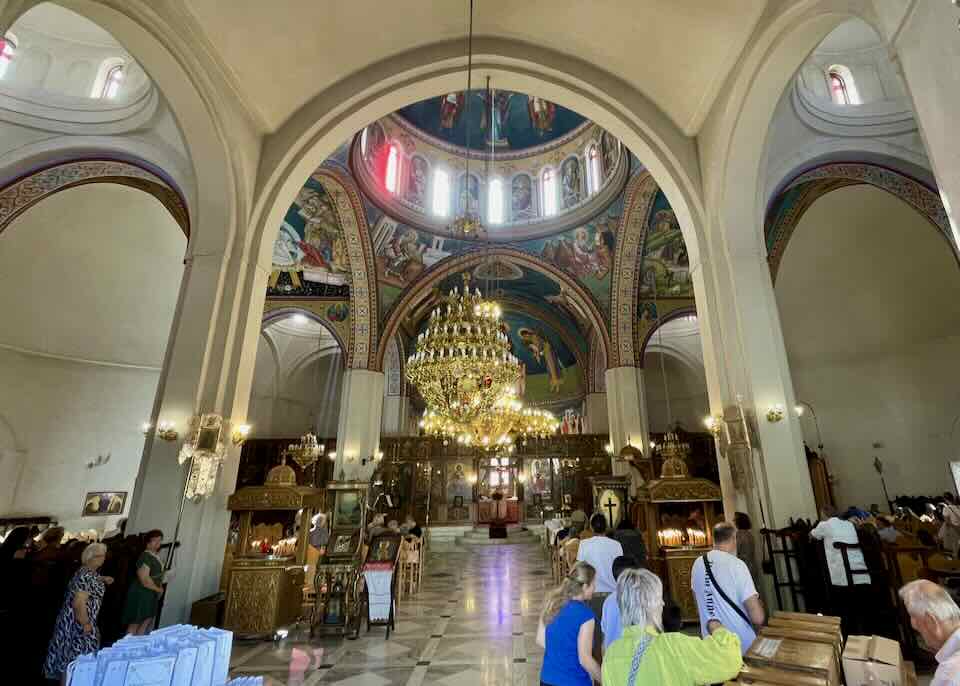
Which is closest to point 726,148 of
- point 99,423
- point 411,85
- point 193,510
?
point 411,85

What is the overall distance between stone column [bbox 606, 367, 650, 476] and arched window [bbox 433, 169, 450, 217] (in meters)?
7.20

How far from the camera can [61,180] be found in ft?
26.2

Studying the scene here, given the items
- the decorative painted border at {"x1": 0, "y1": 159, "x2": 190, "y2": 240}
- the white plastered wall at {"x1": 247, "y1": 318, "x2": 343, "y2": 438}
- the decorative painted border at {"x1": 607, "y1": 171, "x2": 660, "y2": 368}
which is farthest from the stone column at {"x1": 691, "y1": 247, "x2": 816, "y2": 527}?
the white plastered wall at {"x1": 247, "y1": 318, "x2": 343, "y2": 438}

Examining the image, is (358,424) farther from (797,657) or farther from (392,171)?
(797,657)

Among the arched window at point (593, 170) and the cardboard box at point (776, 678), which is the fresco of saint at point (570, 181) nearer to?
the arched window at point (593, 170)

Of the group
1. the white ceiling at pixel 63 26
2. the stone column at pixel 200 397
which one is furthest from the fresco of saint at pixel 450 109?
the stone column at pixel 200 397

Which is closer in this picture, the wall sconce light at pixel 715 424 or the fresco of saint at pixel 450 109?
the wall sconce light at pixel 715 424

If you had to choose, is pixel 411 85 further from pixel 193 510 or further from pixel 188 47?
pixel 193 510

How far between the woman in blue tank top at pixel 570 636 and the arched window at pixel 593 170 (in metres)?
12.3

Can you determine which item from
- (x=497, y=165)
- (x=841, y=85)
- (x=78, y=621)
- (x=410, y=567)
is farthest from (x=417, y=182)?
(x=78, y=621)

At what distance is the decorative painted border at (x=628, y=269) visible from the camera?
11258 mm

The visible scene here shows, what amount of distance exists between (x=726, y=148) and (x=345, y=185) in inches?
339

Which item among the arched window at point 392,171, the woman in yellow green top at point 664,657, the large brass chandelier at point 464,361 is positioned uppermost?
the arched window at point 392,171

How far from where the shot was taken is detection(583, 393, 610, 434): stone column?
1680 centimetres
